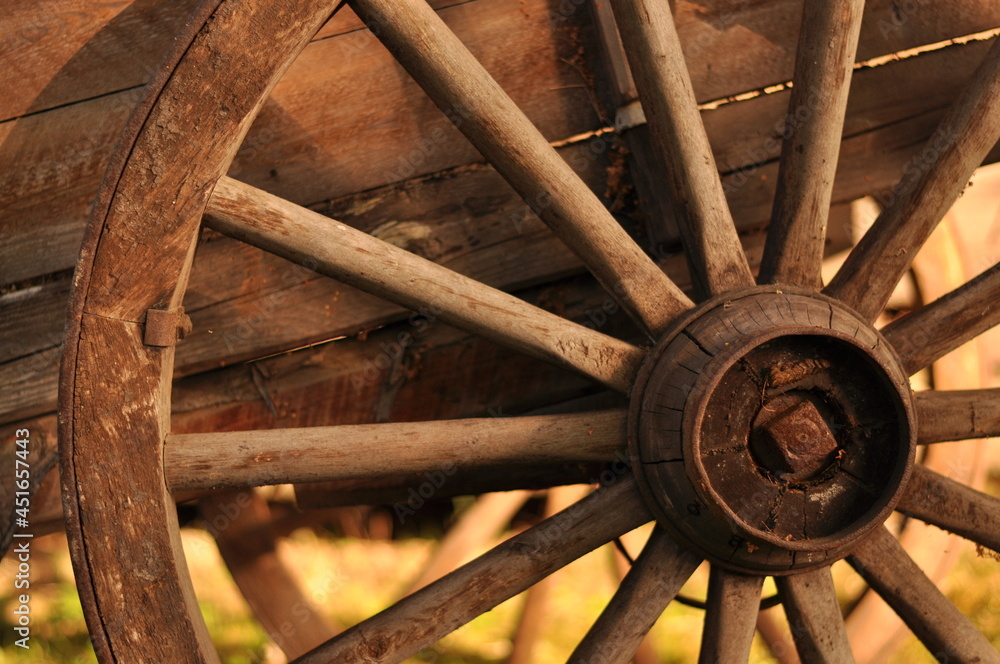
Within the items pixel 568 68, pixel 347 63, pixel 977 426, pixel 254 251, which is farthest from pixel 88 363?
pixel 977 426

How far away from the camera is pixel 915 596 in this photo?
1.24 metres

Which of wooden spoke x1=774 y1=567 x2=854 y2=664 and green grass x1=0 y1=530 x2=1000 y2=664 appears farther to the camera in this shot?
green grass x1=0 y1=530 x2=1000 y2=664

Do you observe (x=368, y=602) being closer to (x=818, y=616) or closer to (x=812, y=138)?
(x=818, y=616)

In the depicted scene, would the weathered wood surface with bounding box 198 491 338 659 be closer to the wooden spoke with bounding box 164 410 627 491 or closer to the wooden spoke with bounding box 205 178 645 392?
the wooden spoke with bounding box 164 410 627 491

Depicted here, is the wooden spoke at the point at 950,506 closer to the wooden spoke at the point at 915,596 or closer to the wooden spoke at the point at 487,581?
the wooden spoke at the point at 915,596

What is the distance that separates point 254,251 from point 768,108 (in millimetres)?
1108

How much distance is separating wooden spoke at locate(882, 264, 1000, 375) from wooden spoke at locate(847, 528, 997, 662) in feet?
1.02

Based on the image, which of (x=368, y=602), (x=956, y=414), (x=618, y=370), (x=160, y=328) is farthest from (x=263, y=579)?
(x=956, y=414)

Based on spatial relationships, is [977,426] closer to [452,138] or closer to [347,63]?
[452,138]

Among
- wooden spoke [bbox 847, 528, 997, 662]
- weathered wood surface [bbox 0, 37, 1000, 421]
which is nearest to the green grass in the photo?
weathered wood surface [bbox 0, 37, 1000, 421]

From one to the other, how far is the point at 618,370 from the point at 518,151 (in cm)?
39

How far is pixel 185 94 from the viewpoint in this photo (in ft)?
3.26

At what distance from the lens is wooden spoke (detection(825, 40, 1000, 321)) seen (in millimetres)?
1207

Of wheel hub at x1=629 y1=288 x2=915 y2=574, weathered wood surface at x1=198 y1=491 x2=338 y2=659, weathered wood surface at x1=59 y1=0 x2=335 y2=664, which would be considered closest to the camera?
weathered wood surface at x1=59 y1=0 x2=335 y2=664
